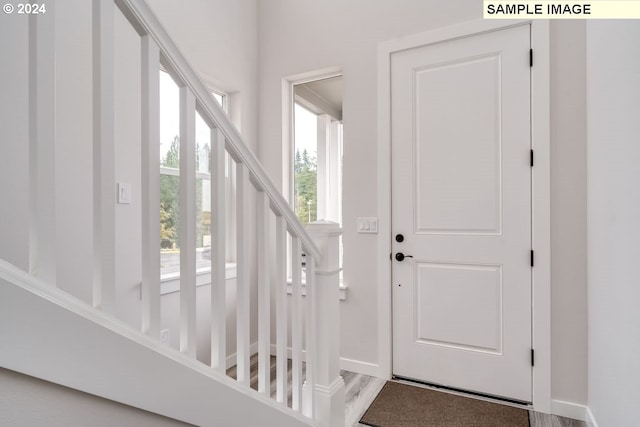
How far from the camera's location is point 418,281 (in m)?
2.45

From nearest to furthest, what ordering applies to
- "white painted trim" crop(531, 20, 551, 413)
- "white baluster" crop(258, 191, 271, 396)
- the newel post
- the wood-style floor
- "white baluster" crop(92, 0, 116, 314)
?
"white baluster" crop(92, 0, 116, 314)
"white baluster" crop(258, 191, 271, 396)
the newel post
the wood-style floor
"white painted trim" crop(531, 20, 551, 413)

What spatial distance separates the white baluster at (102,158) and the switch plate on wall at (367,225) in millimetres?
1997

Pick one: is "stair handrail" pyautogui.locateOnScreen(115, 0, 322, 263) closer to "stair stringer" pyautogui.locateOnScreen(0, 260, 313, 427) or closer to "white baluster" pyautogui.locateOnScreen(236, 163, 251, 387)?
"white baluster" pyautogui.locateOnScreen(236, 163, 251, 387)

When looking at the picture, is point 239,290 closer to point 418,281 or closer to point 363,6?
point 418,281

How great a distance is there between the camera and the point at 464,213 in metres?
2.32

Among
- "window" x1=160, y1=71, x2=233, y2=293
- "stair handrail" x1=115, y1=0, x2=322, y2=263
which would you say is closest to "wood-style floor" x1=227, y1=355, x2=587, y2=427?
"window" x1=160, y1=71, x2=233, y2=293

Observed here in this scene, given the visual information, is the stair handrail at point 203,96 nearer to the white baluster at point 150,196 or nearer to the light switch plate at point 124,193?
the white baluster at point 150,196

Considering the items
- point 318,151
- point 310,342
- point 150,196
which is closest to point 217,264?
point 150,196

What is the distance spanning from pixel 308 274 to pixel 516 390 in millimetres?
1616

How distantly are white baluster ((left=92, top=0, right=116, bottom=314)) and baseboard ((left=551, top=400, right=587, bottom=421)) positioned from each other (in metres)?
2.39

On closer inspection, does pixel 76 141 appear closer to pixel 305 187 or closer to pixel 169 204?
pixel 169 204

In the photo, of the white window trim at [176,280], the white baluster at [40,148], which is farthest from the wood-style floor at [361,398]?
the white baluster at [40,148]

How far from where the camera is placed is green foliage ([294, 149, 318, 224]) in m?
2.97

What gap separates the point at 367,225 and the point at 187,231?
1.80m
